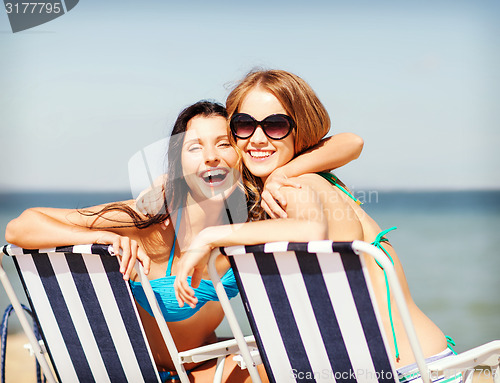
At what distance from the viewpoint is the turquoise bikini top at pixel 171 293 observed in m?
2.44

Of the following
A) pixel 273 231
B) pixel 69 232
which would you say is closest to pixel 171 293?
pixel 69 232

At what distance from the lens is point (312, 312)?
1914 mm

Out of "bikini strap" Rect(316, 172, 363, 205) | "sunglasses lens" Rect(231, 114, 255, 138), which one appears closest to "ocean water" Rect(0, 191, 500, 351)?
"bikini strap" Rect(316, 172, 363, 205)

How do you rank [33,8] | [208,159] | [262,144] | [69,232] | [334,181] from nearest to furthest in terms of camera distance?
1. [69,232]
2. [334,181]
3. [262,144]
4. [208,159]
5. [33,8]

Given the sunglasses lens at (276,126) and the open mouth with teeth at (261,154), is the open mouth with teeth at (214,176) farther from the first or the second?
the sunglasses lens at (276,126)

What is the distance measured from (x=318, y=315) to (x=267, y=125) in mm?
859

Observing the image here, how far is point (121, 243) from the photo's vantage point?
2.09m

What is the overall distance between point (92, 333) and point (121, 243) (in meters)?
0.49

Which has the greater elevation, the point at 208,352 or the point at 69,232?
the point at 69,232

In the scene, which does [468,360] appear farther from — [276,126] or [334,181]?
[276,126]

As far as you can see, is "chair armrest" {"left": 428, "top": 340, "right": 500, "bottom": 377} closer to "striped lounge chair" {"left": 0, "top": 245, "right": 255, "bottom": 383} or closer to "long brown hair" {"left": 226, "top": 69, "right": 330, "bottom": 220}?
"striped lounge chair" {"left": 0, "top": 245, "right": 255, "bottom": 383}

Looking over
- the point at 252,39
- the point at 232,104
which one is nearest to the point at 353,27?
the point at 252,39

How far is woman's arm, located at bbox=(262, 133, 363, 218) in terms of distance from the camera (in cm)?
206

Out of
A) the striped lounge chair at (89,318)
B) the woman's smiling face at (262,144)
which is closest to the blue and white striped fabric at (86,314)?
the striped lounge chair at (89,318)
